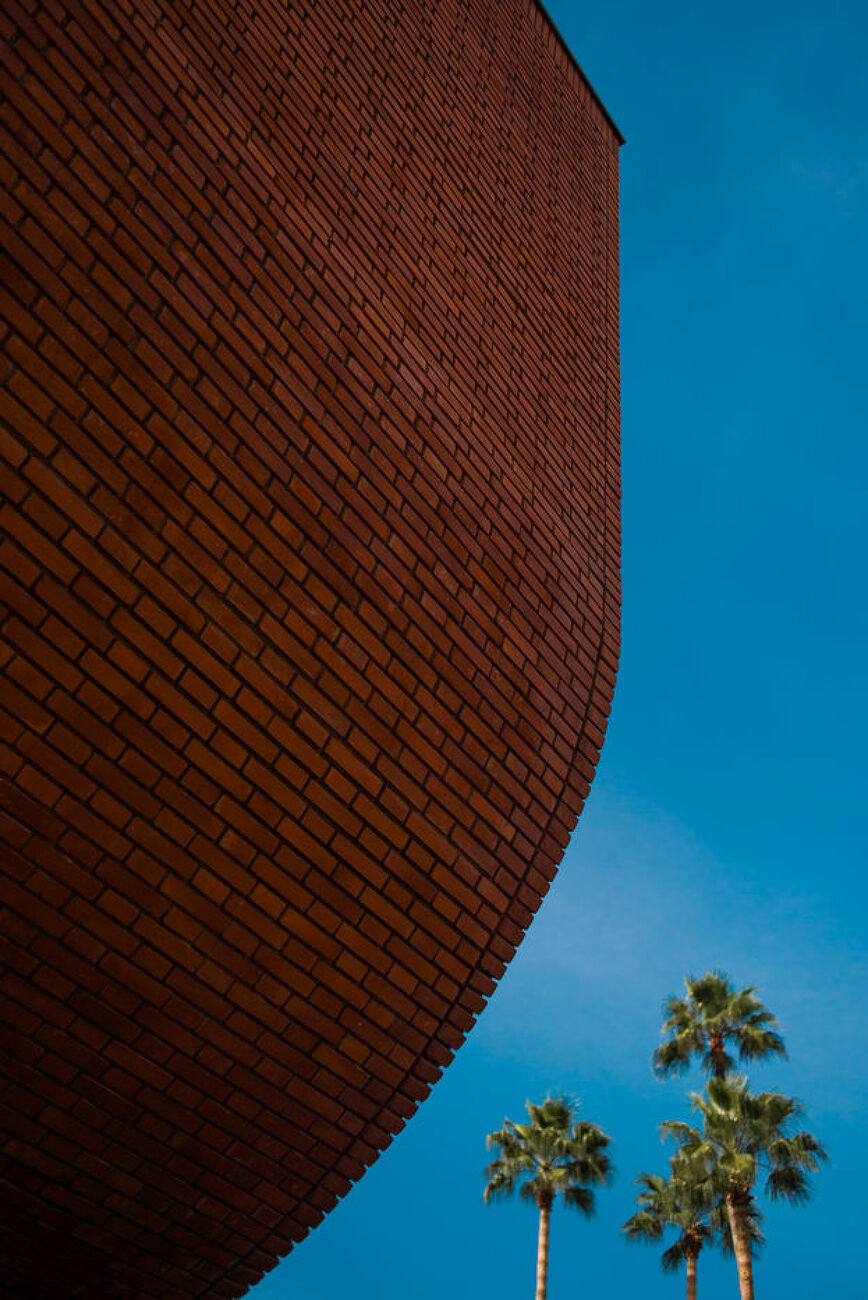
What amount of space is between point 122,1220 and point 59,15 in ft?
14.4

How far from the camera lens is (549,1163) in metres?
21.9

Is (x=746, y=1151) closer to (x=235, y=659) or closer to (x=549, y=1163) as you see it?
(x=549, y=1163)

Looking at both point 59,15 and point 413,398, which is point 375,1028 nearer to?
point 413,398

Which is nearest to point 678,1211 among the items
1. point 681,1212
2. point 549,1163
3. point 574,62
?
point 681,1212

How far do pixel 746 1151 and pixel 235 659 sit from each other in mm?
17370

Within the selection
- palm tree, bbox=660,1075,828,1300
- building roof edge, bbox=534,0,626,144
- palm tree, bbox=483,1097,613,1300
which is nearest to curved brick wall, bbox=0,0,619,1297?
building roof edge, bbox=534,0,626,144

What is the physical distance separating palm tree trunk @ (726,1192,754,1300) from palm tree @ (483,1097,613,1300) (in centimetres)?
489

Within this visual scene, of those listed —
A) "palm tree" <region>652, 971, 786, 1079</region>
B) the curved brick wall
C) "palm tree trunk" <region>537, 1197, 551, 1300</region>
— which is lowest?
the curved brick wall

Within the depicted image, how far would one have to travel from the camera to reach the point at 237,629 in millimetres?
3607

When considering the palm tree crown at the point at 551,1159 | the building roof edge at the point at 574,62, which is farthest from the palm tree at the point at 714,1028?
the building roof edge at the point at 574,62

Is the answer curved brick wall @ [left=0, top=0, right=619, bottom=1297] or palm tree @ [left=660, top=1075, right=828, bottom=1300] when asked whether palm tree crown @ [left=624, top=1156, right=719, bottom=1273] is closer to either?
palm tree @ [left=660, top=1075, right=828, bottom=1300]

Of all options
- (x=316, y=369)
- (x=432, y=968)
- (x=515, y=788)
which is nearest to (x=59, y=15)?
(x=316, y=369)

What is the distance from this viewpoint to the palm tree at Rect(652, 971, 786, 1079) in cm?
2073

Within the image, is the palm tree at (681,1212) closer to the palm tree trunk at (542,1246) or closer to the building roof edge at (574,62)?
the palm tree trunk at (542,1246)
